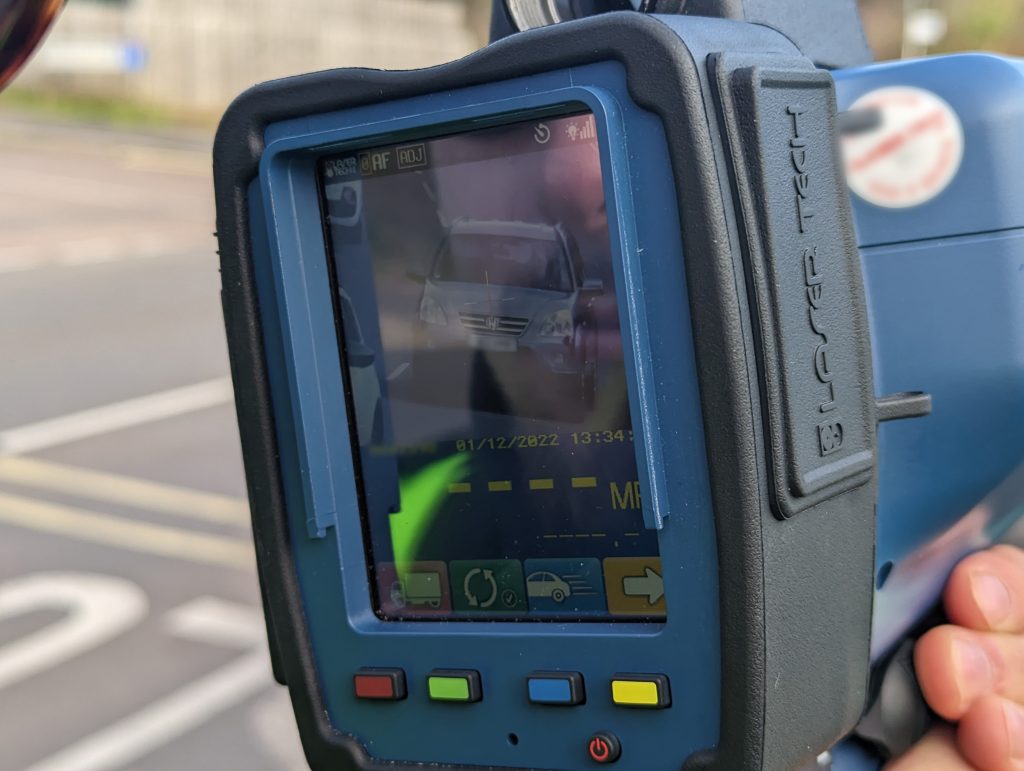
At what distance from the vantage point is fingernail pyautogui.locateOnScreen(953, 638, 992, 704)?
3.80 feet

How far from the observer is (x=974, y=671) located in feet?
3.82

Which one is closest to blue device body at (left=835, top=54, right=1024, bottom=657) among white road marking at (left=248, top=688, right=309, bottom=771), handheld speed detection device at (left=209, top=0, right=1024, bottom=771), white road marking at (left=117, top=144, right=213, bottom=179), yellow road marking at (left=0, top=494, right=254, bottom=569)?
handheld speed detection device at (left=209, top=0, right=1024, bottom=771)

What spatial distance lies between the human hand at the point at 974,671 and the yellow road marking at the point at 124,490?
5.13 m

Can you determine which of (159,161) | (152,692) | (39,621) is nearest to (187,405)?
(39,621)

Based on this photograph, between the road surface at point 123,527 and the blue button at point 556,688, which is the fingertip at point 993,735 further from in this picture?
the road surface at point 123,527

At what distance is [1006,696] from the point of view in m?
1.17

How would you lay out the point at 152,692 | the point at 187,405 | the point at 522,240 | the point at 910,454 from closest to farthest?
1. the point at 522,240
2. the point at 910,454
3. the point at 152,692
4. the point at 187,405

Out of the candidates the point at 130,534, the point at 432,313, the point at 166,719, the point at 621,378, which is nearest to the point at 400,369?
the point at 432,313

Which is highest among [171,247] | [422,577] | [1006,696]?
[171,247]

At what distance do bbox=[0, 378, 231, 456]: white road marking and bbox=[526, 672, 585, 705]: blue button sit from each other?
21.8 feet

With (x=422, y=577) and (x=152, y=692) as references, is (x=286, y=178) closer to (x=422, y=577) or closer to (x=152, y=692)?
(x=422, y=577)

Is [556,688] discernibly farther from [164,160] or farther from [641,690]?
[164,160]

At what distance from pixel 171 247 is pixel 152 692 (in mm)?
9031

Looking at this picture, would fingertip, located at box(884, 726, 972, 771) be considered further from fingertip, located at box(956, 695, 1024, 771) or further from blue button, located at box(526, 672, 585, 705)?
blue button, located at box(526, 672, 585, 705)
